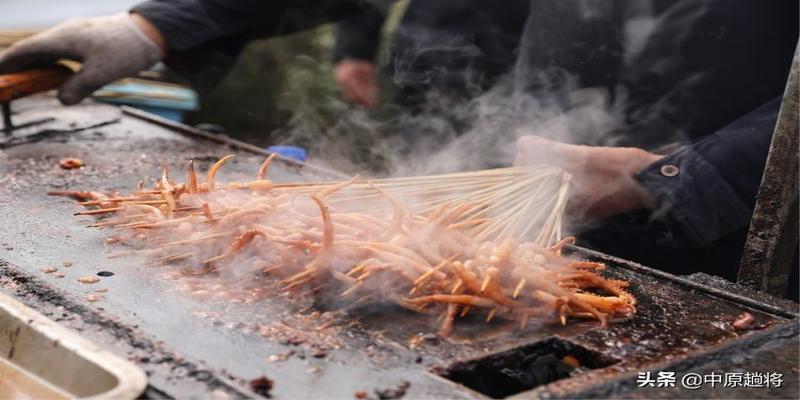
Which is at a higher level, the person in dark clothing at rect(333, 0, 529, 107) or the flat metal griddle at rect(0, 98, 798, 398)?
the person in dark clothing at rect(333, 0, 529, 107)

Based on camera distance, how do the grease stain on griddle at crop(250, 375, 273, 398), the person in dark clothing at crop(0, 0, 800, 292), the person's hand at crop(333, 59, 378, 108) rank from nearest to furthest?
1. the grease stain on griddle at crop(250, 375, 273, 398)
2. the person in dark clothing at crop(0, 0, 800, 292)
3. the person's hand at crop(333, 59, 378, 108)

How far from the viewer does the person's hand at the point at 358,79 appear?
15.8 ft

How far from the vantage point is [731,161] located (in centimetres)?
310

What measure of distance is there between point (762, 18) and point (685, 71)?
15.3 inches

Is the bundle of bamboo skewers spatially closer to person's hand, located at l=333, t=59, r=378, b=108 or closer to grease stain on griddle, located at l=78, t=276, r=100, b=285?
grease stain on griddle, located at l=78, t=276, r=100, b=285

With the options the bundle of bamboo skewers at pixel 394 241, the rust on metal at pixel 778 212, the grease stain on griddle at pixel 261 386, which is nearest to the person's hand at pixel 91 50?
the bundle of bamboo skewers at pixel 394 241

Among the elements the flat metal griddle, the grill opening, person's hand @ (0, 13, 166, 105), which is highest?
person's hand @ (0, 13, 166, 105)

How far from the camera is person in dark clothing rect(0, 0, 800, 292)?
10.1 ft

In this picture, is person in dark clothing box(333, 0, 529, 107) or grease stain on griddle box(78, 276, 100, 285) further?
person in dark clothing box(333, 0, 529, 107)

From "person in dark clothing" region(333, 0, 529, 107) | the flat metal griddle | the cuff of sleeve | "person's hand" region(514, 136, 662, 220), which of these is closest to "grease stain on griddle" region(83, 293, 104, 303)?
the flat metal griddle

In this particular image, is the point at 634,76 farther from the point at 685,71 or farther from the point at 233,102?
the point at 233,102

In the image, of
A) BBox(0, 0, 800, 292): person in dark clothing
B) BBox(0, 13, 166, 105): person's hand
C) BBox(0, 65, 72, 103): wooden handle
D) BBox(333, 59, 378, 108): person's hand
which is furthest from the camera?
BBox(333, 59, 378, 108): person's hand

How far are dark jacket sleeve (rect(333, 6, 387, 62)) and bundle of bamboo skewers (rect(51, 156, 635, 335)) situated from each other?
2201mm

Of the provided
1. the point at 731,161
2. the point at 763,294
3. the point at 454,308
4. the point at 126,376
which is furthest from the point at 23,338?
the point at 731,161
